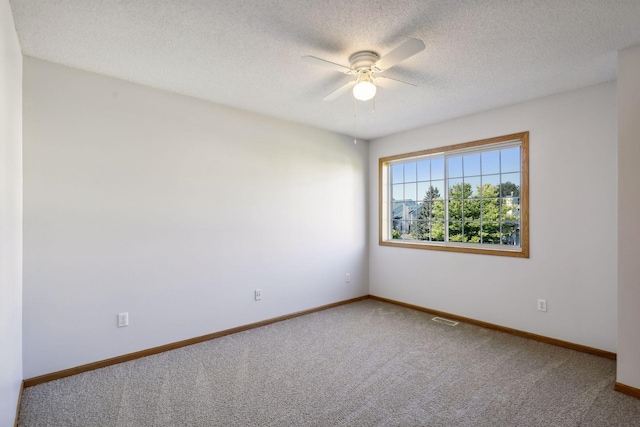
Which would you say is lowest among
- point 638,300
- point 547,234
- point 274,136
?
point 638,300

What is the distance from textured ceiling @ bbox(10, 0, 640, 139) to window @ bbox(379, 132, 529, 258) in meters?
0.78

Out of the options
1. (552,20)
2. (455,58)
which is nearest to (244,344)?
(455,58)

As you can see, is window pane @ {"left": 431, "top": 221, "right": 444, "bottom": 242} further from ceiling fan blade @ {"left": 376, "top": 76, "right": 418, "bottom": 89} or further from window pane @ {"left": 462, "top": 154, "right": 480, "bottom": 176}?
ceiling fan blade @ {"left": 376, "top": 76, "right": 418, "bottom": 89}

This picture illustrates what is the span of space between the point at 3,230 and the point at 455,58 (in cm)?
303

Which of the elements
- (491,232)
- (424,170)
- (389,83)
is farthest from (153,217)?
(491,232)

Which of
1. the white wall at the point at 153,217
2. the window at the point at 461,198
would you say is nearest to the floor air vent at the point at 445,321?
the window at the point at 461,198

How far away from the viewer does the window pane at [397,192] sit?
488 centimetres

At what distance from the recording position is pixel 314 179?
4398 millimetres

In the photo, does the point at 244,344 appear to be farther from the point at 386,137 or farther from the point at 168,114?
the point at 386,137

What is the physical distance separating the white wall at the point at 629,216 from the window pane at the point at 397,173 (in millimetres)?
2648

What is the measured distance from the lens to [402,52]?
6.81ft

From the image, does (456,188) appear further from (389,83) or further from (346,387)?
(346,387)

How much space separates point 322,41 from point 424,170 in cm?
278

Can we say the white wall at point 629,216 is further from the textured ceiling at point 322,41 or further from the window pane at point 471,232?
the window pane at point 471,232
